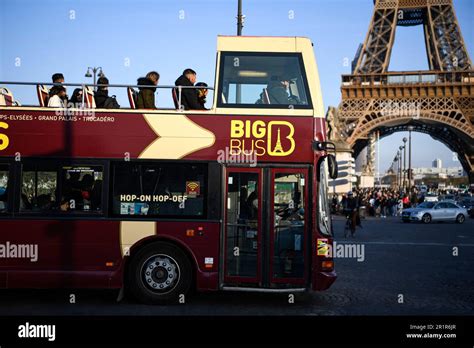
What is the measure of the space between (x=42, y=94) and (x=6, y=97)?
60cm

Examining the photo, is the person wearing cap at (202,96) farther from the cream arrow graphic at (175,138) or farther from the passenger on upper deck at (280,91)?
the passenger on upper deck at (280,91)

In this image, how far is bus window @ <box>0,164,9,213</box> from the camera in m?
8.48

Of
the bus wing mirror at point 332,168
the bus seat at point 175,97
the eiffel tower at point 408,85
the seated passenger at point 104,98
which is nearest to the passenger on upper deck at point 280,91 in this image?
the bus wing mirror at point 332,168

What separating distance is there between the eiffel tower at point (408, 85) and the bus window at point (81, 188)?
174ft

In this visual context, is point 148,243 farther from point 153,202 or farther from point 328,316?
point 328,316

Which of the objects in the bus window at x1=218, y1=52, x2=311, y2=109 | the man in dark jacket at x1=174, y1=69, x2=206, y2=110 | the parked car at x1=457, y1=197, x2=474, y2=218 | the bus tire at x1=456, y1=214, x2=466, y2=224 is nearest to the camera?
the bus window at x1=218, y1=52, x2=311, y2=109

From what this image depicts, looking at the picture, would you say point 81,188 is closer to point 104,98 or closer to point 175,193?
point 175,193

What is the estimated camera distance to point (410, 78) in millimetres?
66812

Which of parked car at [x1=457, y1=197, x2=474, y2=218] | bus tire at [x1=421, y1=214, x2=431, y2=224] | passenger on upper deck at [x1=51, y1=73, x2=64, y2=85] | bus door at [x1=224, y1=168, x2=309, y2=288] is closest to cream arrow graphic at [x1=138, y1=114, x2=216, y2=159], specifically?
bus door at [x1=224, y1=168, x2=309, y2=288]

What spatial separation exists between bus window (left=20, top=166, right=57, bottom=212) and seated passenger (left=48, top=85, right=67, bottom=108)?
3.55 ft

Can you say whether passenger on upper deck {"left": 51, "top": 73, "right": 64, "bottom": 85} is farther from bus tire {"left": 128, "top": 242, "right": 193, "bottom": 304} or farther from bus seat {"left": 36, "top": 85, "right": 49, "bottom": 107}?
bus tire {"left": 128, "top": 242, "right": 193, "bottom": 304}

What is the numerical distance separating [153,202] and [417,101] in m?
61.6

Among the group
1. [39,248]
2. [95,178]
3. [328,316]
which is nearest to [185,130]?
[95,178]

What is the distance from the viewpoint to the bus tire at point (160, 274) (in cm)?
845
